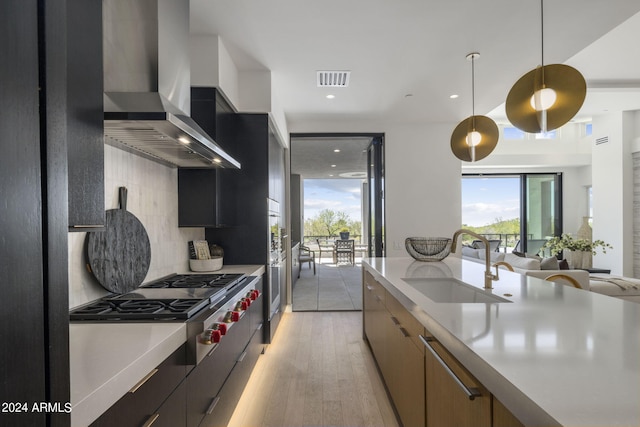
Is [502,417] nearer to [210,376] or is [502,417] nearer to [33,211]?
[33,211]

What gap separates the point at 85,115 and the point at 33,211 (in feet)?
2.05

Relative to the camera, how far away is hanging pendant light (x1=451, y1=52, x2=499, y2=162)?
282 centimetres

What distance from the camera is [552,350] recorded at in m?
0.86

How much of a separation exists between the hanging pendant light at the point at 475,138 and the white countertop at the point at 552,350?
1.57m

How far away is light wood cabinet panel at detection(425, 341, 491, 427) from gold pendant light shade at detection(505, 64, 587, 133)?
144cm

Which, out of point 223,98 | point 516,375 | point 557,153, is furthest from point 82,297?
point 557,153

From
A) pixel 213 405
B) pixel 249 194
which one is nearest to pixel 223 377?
pixel 213 405

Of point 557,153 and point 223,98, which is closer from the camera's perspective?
point 223,98

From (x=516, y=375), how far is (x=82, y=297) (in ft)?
5.83

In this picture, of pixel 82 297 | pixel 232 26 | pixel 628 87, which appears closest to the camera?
pixel 82 297

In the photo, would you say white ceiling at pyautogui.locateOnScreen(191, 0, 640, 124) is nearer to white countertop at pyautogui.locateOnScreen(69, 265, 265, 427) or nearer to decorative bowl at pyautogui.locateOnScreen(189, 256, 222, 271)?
decorative bowl at pyautogui.locateOnScreen(189, 256, 222, 271)

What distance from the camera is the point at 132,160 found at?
2.04 meters

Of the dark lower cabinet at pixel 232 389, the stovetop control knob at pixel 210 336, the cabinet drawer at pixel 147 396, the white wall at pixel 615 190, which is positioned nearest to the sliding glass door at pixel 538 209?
the white wall at pixel 615 190

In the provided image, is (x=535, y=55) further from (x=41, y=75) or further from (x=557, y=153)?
(x=557, y=153)
